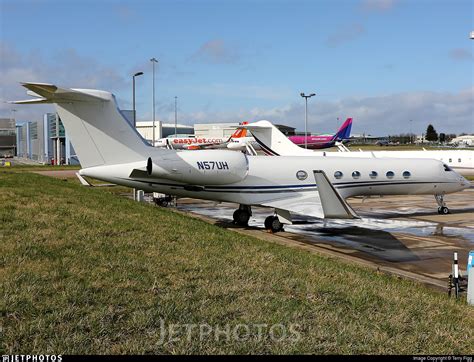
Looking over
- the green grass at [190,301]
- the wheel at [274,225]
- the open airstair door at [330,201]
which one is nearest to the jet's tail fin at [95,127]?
the wheel at [274,225]

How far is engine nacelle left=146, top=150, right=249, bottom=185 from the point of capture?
15.4 meters

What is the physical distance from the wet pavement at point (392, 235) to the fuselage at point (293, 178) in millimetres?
1336

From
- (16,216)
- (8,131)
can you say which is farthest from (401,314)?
(8,131)

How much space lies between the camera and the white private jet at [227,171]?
1408 centimetres

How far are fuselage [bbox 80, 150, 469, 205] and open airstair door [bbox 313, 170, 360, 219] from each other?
104 inches

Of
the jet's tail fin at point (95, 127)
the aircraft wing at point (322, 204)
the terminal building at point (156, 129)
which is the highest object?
the terminal building at point (156, 129)

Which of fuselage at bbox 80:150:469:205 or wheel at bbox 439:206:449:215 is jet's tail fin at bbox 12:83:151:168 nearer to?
fuselage at bbox 80:150:469:205

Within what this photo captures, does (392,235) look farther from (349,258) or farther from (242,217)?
(242,217)

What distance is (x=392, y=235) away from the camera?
53.3 ft

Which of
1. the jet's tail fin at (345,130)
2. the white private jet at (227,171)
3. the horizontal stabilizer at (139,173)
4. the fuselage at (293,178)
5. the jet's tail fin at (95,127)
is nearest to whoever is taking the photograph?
the jet's tail fin at (95,127)

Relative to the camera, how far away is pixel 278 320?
5227 mm

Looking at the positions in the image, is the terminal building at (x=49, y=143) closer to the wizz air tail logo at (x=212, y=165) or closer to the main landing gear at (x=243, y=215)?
the main landing gear at (x=243, y=215)

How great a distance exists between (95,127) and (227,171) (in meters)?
4.81

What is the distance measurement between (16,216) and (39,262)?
3.76m
